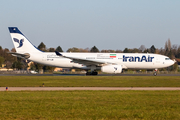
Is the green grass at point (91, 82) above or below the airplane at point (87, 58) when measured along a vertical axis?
below

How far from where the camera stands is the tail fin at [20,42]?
41.1 m

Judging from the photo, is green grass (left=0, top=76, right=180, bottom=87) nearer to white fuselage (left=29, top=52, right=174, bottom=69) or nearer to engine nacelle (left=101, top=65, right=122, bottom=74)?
engine nacelle (left=101, top=65, right=122, bottom=74)

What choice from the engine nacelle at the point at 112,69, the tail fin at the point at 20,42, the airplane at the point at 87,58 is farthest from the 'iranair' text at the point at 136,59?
the tail fin at the point at 20,42

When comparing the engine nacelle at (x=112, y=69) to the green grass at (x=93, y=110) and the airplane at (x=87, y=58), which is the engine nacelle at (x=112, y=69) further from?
the green grass at (x=93, y=110)

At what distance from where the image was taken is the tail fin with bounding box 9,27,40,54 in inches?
1618

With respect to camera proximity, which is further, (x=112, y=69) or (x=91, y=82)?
(x=112, y=69)

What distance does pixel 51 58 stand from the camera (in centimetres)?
4081

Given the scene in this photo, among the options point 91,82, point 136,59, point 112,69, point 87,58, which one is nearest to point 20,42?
point 87,58

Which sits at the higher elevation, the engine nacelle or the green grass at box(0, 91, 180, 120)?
the engine nacelle

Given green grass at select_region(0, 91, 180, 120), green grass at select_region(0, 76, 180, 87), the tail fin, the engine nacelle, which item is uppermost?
the tail fin

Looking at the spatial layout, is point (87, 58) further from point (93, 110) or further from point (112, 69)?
point (93, 110)

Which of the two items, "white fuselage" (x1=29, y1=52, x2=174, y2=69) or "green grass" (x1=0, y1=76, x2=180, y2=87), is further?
"white fuselage" (x1=29, y1=52, x2=174, y2=69)

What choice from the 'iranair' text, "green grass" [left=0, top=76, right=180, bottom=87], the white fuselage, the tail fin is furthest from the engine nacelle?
the tail fin

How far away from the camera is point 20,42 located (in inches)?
1623
